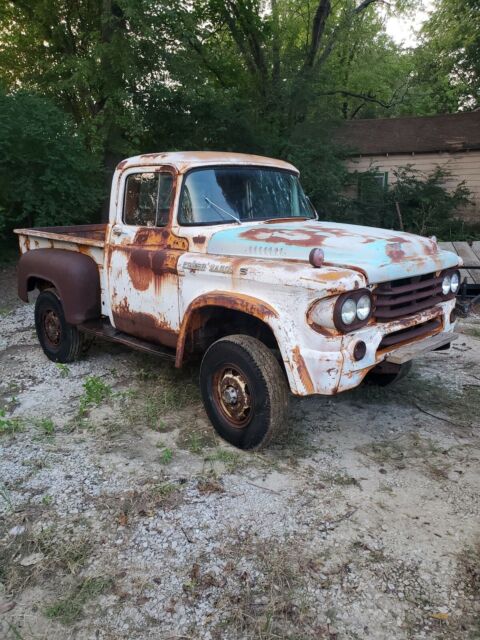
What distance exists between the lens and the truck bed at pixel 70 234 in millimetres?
5008

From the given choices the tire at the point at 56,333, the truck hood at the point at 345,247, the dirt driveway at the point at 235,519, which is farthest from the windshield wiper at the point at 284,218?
the tire at the point at 56,333

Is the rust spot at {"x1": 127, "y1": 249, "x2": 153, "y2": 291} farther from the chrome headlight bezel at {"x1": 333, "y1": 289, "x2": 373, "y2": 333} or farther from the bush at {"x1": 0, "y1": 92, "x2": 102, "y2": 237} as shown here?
the bush at {"x1": 0, "y1": 92, "x2": 102, "y2": 237}

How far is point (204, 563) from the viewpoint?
2.58 meters

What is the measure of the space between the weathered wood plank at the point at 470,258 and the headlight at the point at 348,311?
557 centimetres

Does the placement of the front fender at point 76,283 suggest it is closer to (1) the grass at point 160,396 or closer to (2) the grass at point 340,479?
(1) the grass at point 160,396

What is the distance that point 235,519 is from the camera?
2.91 meters

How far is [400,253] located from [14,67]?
13058mm

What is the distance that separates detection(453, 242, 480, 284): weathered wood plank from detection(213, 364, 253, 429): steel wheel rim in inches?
223

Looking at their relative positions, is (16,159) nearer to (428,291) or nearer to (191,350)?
(191,350)

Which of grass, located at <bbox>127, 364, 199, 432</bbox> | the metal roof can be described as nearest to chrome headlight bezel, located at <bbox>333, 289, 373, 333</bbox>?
grass, located at <bbox>127, 364, 199, 432</bbox>

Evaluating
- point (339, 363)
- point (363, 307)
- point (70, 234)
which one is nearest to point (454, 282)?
point (363, 307)

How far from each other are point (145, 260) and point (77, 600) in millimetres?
2619

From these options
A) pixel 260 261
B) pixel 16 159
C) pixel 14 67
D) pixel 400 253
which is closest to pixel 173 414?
pixel 260 261

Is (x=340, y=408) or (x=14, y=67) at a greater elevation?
(x=14, y=67)
